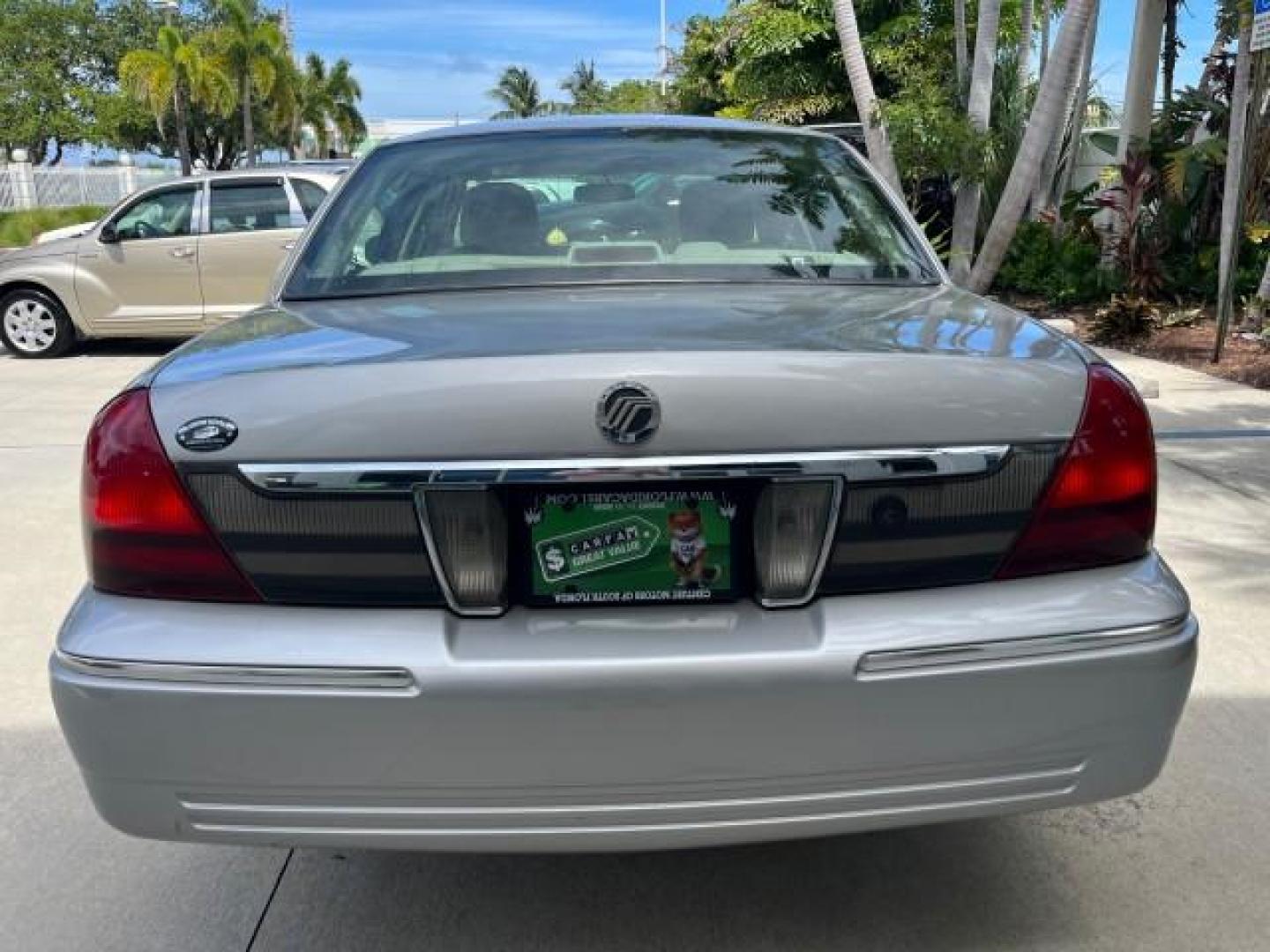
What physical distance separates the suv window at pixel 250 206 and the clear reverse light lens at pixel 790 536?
400 inches

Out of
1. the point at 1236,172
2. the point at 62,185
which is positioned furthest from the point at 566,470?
the point at 62,185

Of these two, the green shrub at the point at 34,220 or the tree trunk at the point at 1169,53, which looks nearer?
the tree trunk at the point at 1169,53

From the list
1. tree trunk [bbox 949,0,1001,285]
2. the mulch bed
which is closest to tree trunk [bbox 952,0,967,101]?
tree trunk [bbox 949,0,1001,285]

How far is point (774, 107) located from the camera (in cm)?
2469

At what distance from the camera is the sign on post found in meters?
8.17

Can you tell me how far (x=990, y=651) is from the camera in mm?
2018

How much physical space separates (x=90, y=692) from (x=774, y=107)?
79.7ft

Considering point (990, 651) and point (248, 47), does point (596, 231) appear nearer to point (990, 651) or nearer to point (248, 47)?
point (990, 651)

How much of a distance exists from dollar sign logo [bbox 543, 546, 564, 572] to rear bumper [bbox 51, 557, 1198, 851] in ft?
0.27

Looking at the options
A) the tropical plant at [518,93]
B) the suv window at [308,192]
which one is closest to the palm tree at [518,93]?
the tropical plant at [518,93]

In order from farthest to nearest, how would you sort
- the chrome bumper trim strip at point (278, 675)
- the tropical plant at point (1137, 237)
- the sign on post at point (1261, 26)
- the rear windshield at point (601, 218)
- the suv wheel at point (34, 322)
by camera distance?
the suv wheel at point (34, 322), the tropical plant at point (1137, 237), the sign on post at point (1261, 26), the rear windshield at point (601, 218), the chrome bumper trim strip at point (278, 675)

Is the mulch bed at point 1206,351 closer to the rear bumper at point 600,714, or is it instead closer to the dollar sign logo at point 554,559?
the rear bumper at point 600,714

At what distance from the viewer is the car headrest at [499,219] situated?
309cm

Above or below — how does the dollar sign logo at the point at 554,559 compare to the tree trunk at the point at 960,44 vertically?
below
